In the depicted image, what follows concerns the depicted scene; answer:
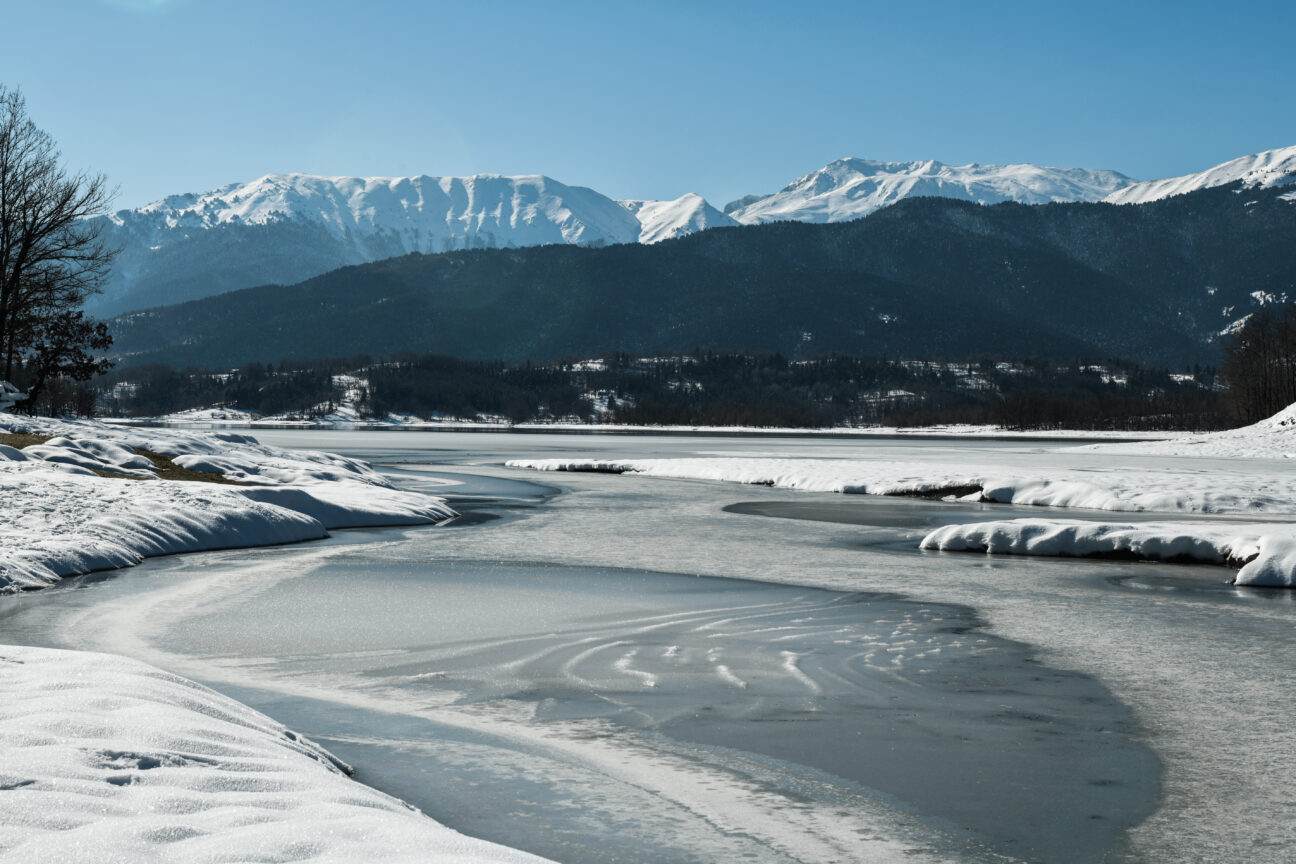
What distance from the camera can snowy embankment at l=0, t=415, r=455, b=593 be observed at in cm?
1678

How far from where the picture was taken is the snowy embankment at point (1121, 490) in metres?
19.3

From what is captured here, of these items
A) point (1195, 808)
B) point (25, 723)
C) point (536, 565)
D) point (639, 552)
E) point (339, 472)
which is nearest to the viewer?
point (25, 723)

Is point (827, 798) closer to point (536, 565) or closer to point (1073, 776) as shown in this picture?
point (1073, 776)

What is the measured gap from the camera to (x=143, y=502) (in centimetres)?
2028

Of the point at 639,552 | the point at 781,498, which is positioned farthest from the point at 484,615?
the point at 781,498

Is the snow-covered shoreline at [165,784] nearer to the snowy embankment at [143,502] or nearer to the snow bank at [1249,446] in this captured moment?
the snowy embankment at [143,502]

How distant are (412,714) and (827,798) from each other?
3.64 metres

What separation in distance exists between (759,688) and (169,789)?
5683 mm

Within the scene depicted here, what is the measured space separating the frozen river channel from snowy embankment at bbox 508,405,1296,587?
4.05ft

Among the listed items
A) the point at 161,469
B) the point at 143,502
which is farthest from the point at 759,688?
the point at 161,469

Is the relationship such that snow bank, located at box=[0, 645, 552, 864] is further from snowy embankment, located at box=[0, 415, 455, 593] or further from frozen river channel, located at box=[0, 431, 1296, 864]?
snowy embankment, located at box=[0, 415, 455, 593]

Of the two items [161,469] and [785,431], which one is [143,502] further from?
[785,431]

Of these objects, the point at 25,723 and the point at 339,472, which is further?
the point at 339,472

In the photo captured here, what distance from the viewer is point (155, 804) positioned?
16.0ft
